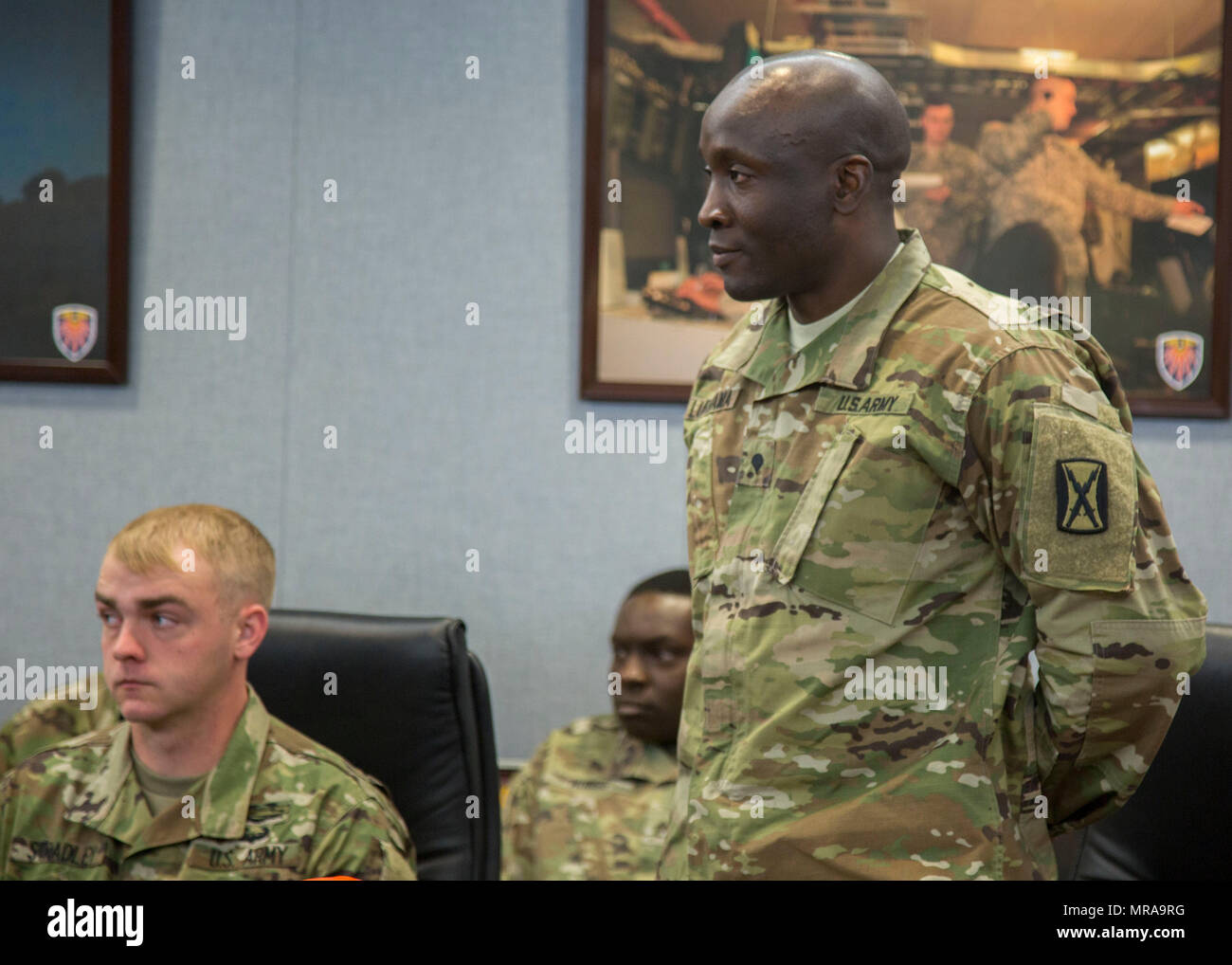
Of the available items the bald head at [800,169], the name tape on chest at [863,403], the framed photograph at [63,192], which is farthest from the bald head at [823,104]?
the framed photograph at [63,192]

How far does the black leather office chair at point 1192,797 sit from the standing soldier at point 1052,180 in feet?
2.86

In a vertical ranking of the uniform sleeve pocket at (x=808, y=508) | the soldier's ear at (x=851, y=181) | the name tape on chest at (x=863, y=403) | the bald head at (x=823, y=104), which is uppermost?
the bald head at (x=823, y=104)

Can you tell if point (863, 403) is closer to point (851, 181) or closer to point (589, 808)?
point (851, 181)

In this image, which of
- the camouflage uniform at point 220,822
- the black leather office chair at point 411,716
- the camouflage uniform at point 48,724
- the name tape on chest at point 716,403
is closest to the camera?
the name tape on chest at point 716,403

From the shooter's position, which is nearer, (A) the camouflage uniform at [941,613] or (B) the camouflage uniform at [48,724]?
(A) the camouflage uniform at [941,613]

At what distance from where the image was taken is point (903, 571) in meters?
1.10

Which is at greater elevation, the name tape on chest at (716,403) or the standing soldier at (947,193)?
the standing soldier at (947,193)

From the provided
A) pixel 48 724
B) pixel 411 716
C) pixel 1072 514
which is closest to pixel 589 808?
pixel 411 716

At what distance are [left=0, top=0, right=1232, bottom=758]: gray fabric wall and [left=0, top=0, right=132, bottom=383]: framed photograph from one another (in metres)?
0.04

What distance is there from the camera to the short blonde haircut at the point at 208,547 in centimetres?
150

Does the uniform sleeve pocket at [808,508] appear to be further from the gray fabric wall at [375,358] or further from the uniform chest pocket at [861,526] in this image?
the gray fabric wall at [375,358]

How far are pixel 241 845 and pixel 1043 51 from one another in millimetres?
1884

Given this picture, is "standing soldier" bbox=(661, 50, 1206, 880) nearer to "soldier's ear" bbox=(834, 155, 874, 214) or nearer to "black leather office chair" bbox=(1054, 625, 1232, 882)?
"soldier's ear" bbox=(834, 155, 874, 214)
